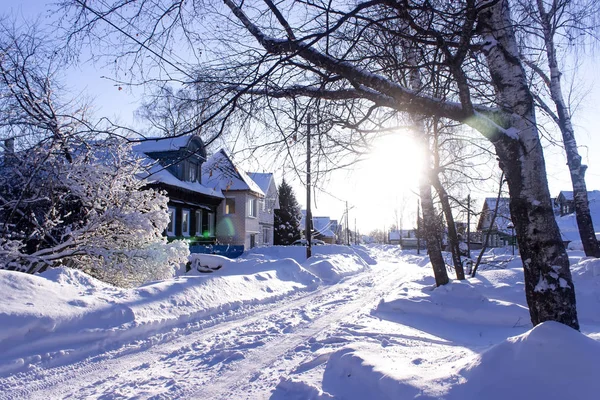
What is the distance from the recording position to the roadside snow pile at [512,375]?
2.51m

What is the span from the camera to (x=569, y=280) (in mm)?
3354

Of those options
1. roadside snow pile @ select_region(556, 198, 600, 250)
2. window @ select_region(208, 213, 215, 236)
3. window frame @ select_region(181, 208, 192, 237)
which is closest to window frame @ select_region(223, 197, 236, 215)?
window @ select_region(208, 213, 215, 236)

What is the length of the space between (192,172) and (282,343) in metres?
20.9

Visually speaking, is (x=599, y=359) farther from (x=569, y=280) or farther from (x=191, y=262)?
(x=191, y=262)

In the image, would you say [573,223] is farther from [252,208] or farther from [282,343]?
[282,343]

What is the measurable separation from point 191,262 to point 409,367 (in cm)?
1255

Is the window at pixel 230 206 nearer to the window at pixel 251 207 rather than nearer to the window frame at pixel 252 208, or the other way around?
the window frame at pixel 252 208

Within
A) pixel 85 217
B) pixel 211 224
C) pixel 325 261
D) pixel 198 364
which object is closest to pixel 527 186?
pixel 198 364

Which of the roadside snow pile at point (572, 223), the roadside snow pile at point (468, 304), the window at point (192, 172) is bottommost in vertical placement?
the roadside snow pile at point (468, 304)

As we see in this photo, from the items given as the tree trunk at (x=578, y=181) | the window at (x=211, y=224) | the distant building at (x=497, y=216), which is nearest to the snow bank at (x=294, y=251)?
the window at (x=211, y=224)

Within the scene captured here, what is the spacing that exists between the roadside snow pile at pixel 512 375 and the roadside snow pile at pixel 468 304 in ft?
14.6

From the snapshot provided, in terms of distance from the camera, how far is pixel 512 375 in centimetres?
268

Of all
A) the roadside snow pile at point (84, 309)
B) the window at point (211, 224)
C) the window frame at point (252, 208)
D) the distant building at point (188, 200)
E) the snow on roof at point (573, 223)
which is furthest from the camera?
the snow on roof at point (573, 223)

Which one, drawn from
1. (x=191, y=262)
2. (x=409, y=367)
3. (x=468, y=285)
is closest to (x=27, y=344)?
(x=409, y=367)
